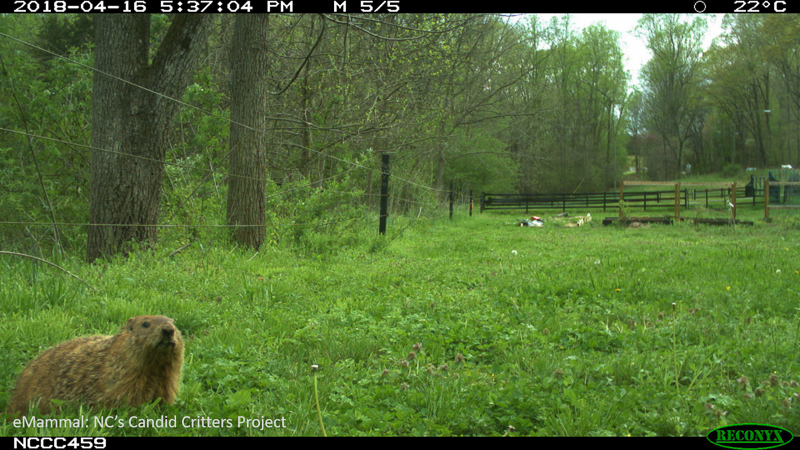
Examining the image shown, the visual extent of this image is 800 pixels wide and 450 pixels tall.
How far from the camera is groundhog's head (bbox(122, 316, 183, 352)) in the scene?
2500 mm

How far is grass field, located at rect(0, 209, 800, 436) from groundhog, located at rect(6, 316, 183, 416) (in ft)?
0.33

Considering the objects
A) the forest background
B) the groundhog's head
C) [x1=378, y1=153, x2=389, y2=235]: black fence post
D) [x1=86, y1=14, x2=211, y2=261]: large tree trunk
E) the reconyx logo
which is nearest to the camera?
the reconyx logo

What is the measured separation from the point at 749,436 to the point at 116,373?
3067 millimetres

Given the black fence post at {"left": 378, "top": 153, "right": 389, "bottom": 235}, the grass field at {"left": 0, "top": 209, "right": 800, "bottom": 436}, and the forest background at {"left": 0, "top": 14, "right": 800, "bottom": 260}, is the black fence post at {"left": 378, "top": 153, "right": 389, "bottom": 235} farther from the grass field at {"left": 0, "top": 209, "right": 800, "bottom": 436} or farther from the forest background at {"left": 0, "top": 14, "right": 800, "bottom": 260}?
the grass field at {"left": 0, "top": 209, "right": 800, "bottom": 436}

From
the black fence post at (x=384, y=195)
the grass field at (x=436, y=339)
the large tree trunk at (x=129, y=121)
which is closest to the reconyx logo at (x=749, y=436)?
the grass field at (x=436, y=339)

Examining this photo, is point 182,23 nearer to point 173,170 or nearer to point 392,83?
point 173,170

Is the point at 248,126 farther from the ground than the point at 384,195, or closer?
farther from the ground

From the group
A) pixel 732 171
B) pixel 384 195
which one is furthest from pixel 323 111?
pixel 732 171

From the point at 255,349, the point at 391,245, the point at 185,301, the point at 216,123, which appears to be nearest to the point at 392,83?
the point at 391,245

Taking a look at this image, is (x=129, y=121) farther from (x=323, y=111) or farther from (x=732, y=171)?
(x=732, y=171)

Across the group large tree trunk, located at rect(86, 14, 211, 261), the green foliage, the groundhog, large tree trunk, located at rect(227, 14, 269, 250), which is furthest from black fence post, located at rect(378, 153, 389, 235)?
the green foliage

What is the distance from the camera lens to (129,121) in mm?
6191

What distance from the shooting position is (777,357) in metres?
3.46

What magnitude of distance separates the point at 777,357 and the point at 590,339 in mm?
1188
